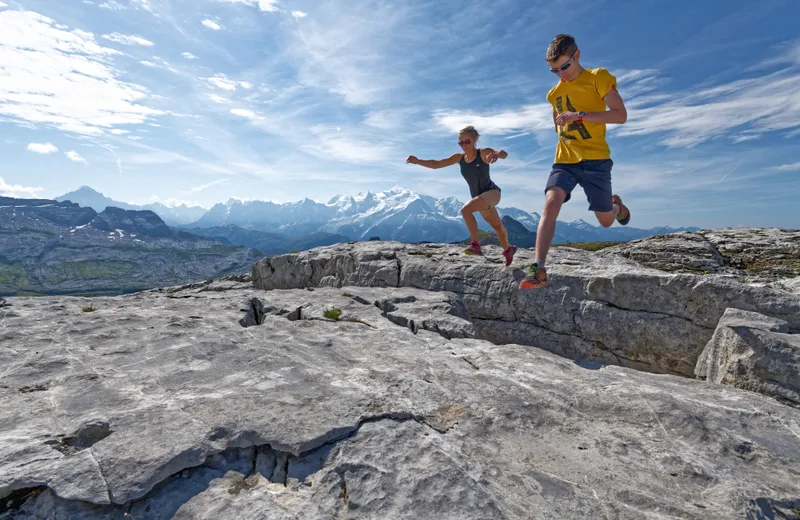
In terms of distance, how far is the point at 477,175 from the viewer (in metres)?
14.7

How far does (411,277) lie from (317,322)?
25.2 ft

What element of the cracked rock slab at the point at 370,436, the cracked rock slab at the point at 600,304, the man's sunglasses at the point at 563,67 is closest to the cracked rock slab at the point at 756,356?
the cracked rock slab at the point at 370,436

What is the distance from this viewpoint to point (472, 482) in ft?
17.3

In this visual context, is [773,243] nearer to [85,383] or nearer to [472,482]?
[472,482]

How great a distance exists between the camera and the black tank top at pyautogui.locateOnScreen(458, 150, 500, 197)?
14.6 metres

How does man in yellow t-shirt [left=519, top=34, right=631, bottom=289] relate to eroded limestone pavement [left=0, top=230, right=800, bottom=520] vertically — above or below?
above

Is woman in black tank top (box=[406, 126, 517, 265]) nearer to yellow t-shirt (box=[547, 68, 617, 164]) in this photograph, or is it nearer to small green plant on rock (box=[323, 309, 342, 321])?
yellow t-shirt (box=[547, 68, 617, 164])

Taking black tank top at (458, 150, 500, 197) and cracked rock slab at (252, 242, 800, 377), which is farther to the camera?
black tank top at (458, 150, 500, 197)

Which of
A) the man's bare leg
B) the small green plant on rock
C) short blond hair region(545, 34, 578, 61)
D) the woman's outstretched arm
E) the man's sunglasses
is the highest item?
short blond hair region(545, 34, 578, 61)

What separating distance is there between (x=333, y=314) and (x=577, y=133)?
9651 mm

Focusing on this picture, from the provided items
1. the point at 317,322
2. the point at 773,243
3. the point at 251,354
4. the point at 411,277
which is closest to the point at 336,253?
the point at 411,277

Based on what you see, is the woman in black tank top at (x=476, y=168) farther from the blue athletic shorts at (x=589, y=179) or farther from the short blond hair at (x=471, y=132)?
the blue athletic shorts at (x=589, y=179)

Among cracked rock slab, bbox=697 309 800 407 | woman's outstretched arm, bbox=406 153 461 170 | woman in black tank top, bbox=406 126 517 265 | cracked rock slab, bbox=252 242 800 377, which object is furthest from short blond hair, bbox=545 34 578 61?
cracked rock slab, bbox=697 309 800 407

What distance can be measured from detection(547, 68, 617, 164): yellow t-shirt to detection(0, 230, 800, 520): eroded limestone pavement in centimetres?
527
